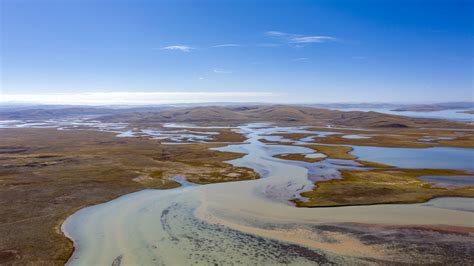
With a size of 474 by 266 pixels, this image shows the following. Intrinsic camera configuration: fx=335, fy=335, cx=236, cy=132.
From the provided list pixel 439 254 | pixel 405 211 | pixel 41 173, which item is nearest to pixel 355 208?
pixel 405 211

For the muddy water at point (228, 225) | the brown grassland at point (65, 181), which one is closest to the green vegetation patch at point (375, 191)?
the muddy water at point (228, 225)

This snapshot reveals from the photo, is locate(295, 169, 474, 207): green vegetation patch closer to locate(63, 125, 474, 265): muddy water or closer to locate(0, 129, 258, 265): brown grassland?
locate(63, 125, 474, 265): muddy water

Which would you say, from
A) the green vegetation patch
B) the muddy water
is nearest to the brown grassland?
the muddy water

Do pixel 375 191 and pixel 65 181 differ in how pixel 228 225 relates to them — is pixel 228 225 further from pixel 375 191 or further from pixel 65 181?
pixel 65 181

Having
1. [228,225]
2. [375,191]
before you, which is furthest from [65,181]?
[375,191]

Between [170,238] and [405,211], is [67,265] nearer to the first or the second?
[170,238]

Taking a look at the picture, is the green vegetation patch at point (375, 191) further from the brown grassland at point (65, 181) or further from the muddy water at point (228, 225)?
the brown grassland at point (65, 181)

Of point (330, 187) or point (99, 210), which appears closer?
point (99, 210)

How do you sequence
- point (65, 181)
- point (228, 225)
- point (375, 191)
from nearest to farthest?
1. point (228, 225)
2. point (375, 191)
3. point (65, 181)
